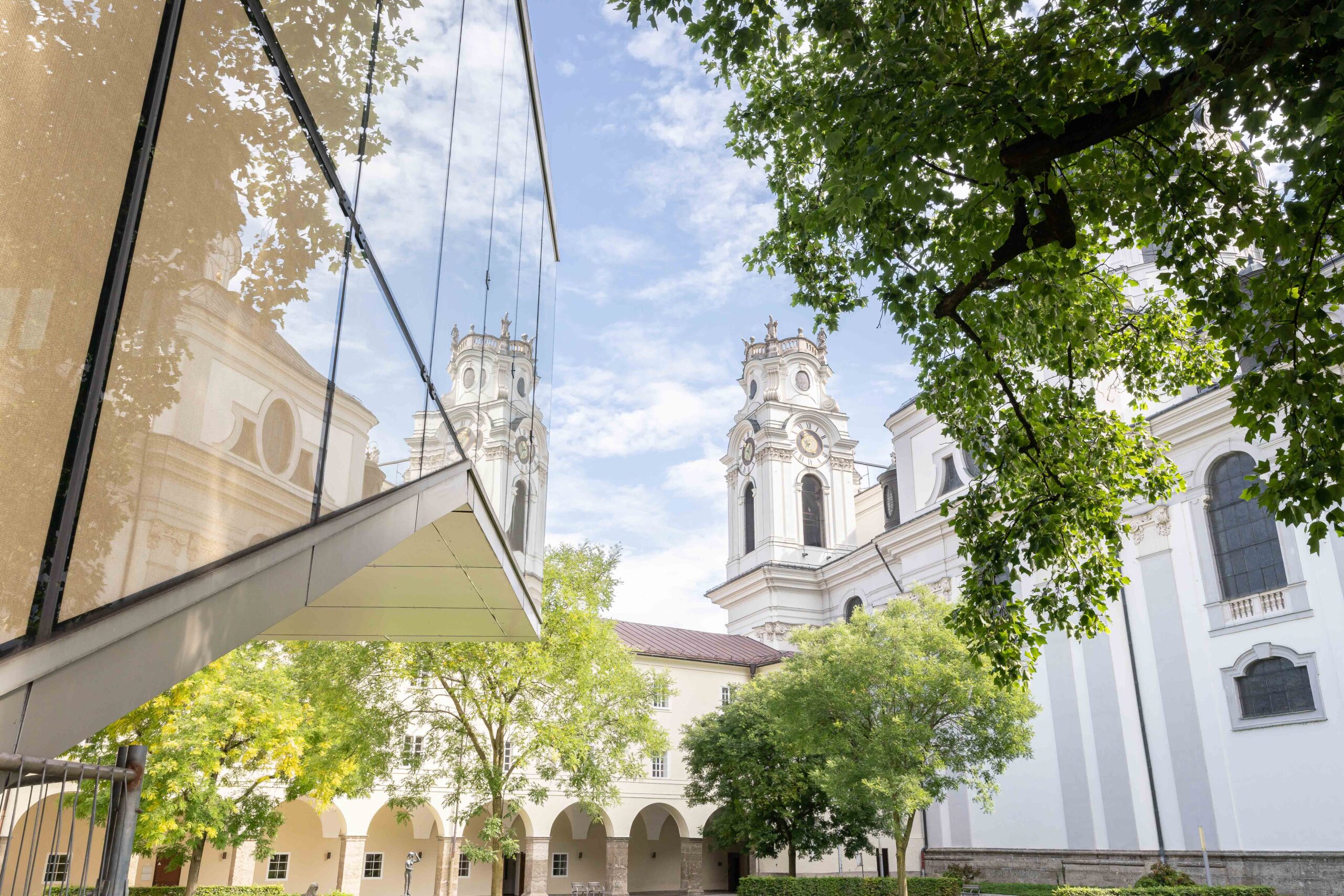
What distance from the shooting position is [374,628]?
9.96m

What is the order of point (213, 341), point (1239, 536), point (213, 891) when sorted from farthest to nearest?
point (1239, 536), point (213, 891), point (213, 341)

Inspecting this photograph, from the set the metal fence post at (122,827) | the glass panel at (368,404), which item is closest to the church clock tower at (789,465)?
the glass panel at (368,404)

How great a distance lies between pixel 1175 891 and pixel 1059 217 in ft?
64.0

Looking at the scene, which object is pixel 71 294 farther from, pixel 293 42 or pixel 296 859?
pixel 296 859

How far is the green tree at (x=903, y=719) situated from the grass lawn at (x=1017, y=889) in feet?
11.2

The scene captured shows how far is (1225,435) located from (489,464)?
81.6 feet

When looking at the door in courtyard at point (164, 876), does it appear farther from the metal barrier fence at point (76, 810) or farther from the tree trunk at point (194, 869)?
the metal barrier fence at point (76, 810)

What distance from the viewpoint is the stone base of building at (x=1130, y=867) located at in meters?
22.7

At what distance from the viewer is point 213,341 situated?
3.23 m

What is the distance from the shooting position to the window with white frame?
23984 millimetres

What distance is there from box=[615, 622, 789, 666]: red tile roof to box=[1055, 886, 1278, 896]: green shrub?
22.5 metres

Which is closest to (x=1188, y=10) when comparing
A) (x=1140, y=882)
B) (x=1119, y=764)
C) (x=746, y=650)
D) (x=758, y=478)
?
(x=1140, y=882)

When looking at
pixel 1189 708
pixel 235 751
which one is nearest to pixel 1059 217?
pixel 235 751

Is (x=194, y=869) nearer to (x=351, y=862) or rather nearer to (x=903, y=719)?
(x=351, y=862)
